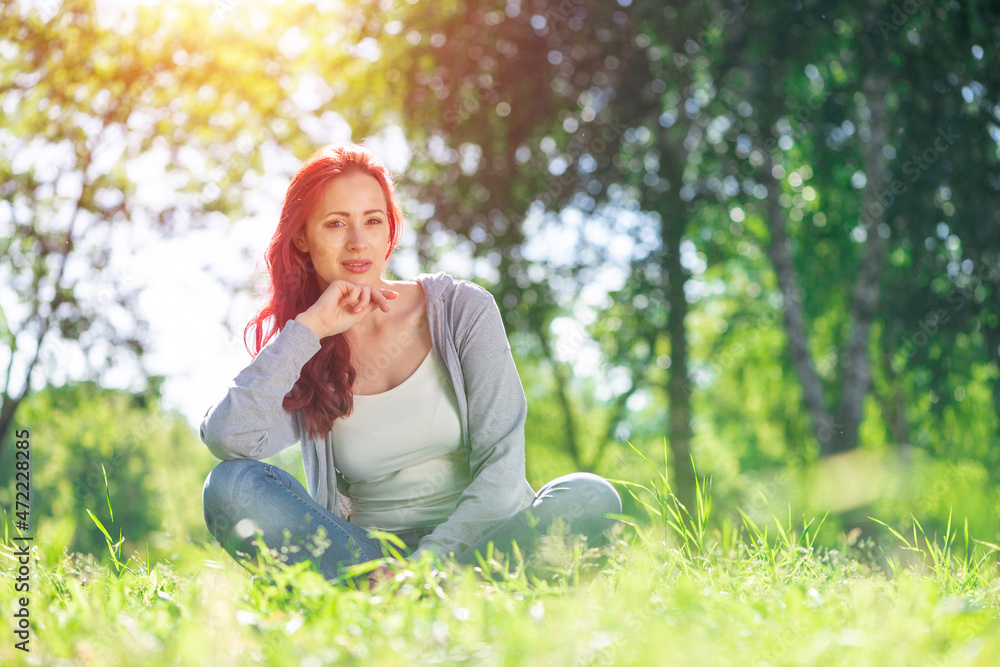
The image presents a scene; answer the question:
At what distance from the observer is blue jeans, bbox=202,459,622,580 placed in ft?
7.64

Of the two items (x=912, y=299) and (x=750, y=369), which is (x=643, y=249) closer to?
(x=912, y=299)

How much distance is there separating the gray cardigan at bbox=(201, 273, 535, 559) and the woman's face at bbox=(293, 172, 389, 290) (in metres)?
0.22

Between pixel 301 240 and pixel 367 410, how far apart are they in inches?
27.8

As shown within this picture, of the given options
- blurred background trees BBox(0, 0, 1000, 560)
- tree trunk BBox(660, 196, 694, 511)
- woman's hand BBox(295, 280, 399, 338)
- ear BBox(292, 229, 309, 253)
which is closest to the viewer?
woman's hand BBox(295, 280, 399, 338)

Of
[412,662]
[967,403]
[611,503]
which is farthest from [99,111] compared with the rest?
[967,403]

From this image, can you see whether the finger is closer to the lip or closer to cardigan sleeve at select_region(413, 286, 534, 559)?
the lip

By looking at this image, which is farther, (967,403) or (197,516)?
(197,516)

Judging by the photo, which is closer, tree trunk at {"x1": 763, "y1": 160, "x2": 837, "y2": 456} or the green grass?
the green grass

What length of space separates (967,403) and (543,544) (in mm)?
5783

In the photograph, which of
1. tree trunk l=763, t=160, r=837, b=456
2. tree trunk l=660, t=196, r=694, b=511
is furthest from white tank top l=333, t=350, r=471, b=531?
tree trunk l=660, t=196, r=694, b=511

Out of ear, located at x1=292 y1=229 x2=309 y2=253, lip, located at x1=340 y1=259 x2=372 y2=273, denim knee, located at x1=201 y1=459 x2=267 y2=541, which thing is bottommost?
denim knee, located at x1=201 y1=459 x2=267 y2=541

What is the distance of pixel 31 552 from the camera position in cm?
235

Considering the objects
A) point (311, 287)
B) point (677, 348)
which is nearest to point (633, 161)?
point (677, 348)

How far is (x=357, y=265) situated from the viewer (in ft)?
9.32
